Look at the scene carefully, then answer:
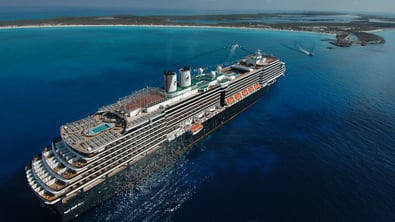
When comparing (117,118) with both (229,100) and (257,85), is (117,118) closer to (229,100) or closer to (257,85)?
(229,100)

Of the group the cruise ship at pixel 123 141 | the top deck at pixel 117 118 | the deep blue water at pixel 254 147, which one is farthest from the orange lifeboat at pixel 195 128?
the top deck at pixel 117 118

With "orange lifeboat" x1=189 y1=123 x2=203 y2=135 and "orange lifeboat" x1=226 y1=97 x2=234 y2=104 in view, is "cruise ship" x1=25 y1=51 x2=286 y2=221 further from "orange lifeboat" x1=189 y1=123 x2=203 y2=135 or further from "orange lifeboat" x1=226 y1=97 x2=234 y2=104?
"orange lifeboat" x1=226 y1=97 x2=234 y2=104

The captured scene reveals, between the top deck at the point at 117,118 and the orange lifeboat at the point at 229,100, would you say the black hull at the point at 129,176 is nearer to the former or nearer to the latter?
the orange lifeboat at the point at 229,100

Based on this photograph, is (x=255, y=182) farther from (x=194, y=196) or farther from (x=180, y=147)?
(x=180, y=147)

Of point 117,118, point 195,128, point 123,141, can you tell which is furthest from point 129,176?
point 195,128

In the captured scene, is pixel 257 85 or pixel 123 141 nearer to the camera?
pixel 123 141

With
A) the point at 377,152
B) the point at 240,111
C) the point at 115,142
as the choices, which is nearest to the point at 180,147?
the point at 115,142
